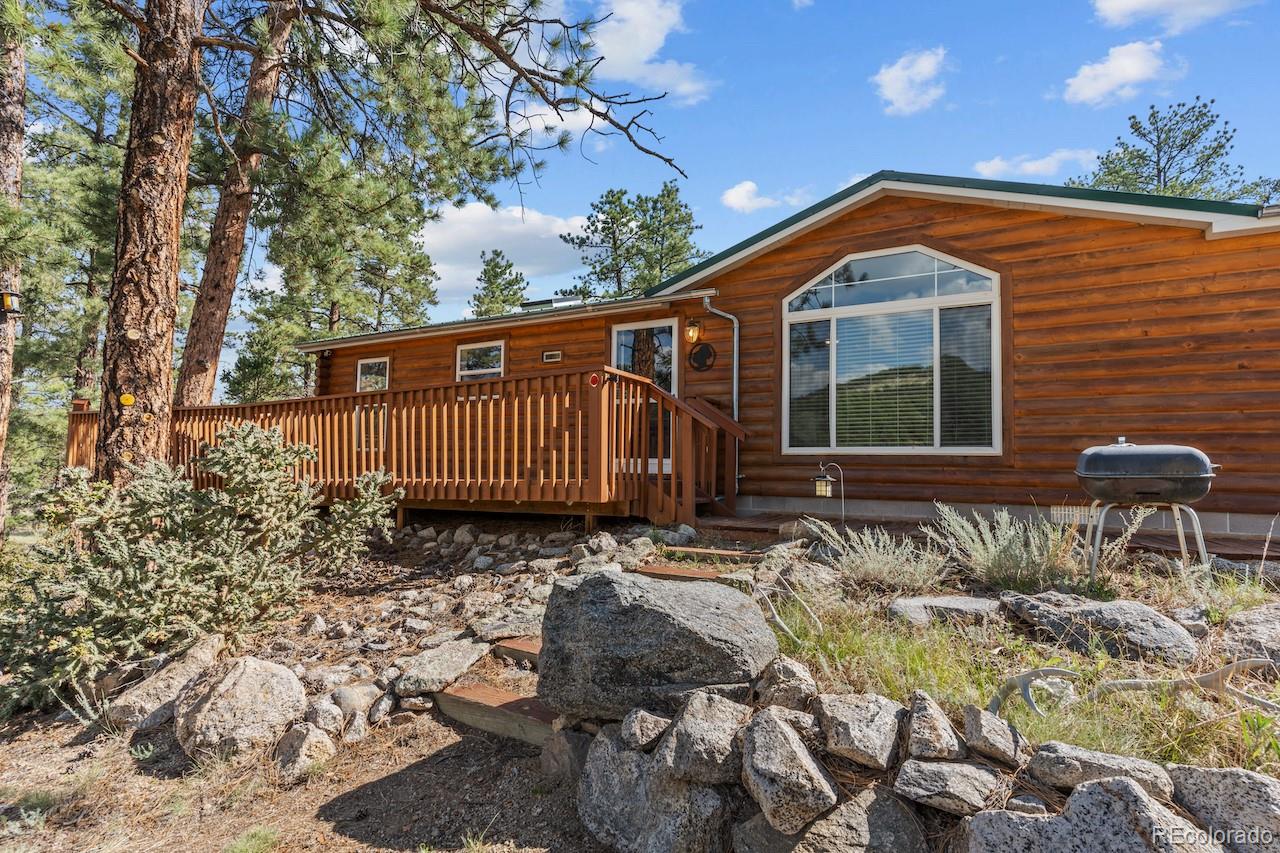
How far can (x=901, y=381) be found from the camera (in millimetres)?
6242

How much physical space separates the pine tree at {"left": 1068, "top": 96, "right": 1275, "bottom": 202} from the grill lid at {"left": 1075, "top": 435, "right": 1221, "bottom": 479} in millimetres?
20670

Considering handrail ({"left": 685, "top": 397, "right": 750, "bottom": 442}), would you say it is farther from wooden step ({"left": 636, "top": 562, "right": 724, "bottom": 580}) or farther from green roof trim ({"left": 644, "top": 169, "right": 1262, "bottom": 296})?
wooden step ({"left": 636, "top": 562, "right": 724, "bottom": 580})

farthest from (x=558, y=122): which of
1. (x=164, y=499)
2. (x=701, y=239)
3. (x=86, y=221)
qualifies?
(x=701, y=239)

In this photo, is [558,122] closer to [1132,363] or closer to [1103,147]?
[1132,363]

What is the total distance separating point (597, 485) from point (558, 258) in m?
18.5

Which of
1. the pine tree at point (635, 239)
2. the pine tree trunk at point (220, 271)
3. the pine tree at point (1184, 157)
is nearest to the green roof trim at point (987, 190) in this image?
the pine tree trunk at point (220, 271)

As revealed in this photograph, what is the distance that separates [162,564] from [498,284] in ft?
64.9

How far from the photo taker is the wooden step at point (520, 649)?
136 inches

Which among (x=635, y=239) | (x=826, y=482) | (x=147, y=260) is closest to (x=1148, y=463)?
(x=826, y=482)

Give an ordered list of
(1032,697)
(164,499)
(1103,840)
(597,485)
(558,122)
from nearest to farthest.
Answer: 1. (1103,840)
2. (1032,697)
3. (164,499)
4. (597,485)
5. (558,122)

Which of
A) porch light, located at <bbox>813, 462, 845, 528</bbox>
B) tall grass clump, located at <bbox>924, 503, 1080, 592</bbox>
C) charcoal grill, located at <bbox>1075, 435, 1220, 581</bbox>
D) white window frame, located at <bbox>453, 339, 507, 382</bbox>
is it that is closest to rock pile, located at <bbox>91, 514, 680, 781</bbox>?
porch light, located at <bbox>813, 462, 845, 528</bbox>

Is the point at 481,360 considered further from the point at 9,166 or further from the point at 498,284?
the point at 498,284

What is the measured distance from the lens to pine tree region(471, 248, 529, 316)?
73.6ft

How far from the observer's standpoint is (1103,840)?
160 centimetres
